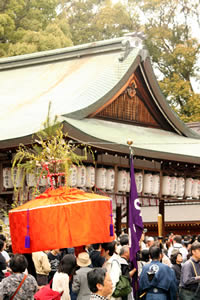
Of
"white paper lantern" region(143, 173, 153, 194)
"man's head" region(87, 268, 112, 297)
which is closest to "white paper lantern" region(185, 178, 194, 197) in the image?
"white paper lantern" region(143, 173, 153, 194)

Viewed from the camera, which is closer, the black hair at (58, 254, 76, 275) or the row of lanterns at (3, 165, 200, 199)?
the black hair at (58, 254, 76, 275)

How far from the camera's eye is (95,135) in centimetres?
1537

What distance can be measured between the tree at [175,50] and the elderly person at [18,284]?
26267 mm

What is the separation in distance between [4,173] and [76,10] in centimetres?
2883

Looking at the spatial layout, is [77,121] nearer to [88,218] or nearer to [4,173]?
[4,173]

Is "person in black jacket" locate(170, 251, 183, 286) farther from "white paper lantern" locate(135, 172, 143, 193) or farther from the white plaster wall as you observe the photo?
the white plaster wall

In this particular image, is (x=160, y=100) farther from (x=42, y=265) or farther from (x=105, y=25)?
(x=105, y=25)

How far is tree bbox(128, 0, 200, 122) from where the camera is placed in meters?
33.9

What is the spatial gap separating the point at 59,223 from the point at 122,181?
8.55 m

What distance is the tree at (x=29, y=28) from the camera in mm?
28797

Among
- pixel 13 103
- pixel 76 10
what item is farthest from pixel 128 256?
pixel 76 10

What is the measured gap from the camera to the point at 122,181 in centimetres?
1655

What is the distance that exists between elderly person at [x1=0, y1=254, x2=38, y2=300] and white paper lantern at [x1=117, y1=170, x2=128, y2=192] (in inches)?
368

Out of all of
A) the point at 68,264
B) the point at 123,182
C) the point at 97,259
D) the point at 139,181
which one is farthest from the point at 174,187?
the point at 68,264
